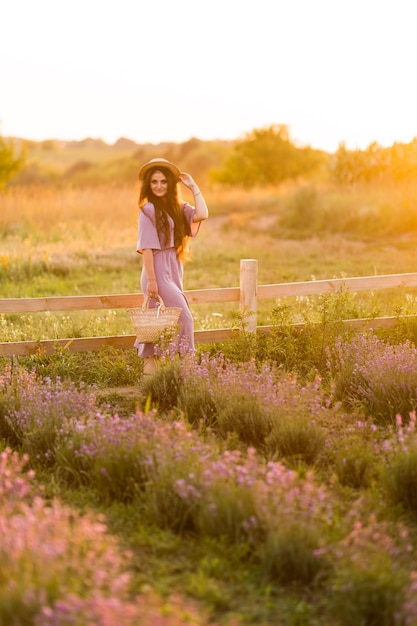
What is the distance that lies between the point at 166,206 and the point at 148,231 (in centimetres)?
29

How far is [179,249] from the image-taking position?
22.3 ft

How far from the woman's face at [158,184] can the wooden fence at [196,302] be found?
1.00 metres

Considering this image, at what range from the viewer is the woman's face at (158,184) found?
661 centimetres

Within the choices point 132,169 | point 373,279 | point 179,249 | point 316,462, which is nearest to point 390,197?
point 373,279

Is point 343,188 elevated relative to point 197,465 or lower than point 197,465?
elevated

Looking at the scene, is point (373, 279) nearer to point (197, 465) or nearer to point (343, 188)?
point (197, 465)

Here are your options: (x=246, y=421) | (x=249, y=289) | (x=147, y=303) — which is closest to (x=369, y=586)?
(x=246, y=421)

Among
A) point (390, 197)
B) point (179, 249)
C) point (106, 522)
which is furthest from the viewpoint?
point (390, 197)

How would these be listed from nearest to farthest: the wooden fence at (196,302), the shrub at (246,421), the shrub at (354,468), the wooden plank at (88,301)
Result: the shrub at (354,468) < the shrub at (246,421) < the wooden plank at (88,301) < the wooden fence at (196,302)

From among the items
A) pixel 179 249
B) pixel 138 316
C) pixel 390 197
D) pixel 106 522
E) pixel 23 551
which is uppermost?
pixel 390 197

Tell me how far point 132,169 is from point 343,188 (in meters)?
40.9

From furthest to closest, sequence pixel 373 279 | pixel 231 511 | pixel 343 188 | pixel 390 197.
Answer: pixel 343 188
pixel 390 197
pixel 373 279
pixel 231 511

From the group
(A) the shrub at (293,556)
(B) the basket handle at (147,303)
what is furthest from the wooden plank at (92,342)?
(A) the shrub at (293,556)

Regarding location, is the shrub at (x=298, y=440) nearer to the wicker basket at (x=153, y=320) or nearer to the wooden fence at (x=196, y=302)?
the wicker basket at (x=153, y=320)
